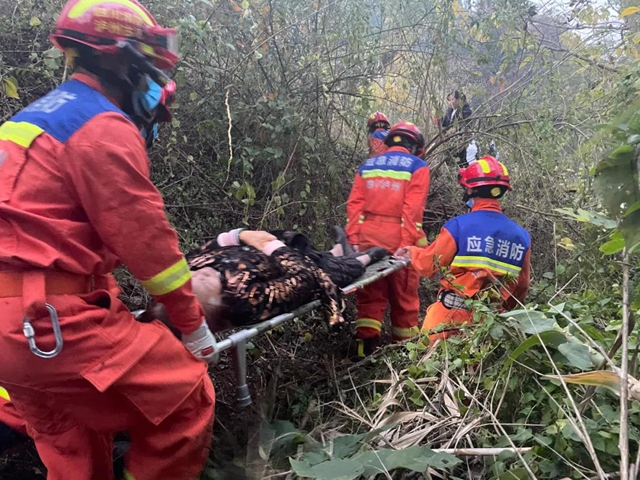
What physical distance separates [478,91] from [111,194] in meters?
4.76

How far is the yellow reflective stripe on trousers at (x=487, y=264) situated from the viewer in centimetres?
324

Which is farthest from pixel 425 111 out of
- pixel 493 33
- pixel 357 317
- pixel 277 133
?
pixel 357 317

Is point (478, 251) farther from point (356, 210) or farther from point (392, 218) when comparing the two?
point (356, 210)

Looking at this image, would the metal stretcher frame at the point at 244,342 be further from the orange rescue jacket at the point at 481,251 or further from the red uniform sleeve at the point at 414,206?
the red uniform sleeve at the point at 414,206

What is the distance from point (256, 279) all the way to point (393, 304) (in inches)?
81.9

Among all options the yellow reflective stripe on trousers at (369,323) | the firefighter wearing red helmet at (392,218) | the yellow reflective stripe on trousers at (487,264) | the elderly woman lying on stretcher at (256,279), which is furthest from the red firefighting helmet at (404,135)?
the elderly woman lying on stretcher at (256,279)

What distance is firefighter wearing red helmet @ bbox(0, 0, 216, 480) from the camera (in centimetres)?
148

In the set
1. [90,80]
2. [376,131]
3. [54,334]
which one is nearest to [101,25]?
[90,80]

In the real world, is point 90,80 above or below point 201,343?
above

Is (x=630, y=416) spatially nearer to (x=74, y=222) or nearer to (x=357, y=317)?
(x=74, y=222)

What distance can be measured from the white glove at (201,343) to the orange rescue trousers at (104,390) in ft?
0.14

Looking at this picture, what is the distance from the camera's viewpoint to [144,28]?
1697mm

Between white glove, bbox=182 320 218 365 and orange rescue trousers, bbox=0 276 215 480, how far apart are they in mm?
42

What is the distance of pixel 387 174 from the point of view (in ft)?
14.1
